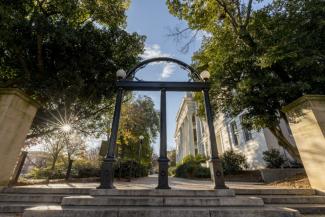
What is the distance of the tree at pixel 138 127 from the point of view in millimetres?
16133

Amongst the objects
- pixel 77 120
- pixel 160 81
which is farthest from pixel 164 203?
pixel 77 120

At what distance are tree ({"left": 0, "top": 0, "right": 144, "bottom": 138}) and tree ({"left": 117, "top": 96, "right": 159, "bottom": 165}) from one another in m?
7.63

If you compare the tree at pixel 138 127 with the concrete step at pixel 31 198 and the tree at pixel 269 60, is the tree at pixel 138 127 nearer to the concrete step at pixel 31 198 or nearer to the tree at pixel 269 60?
the tree at pixel 269 60

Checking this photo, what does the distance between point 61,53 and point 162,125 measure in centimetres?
489

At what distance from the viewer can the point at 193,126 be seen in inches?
1239

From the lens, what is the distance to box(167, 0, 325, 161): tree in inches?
212

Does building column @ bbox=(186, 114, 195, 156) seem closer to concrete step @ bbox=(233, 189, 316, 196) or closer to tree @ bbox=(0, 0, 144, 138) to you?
tree @ bbox=(0, 0, 144, 138)

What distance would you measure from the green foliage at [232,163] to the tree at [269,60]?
4.67 m

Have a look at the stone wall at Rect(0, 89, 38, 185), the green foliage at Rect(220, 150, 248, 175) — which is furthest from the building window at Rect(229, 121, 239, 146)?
the stone wall at Rect(0, 89, 38, 185)

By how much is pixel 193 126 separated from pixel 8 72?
92.3 ft

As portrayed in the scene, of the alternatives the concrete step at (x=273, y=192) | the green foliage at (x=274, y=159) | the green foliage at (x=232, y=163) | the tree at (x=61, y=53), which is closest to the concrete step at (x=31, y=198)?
the tree at (x=61, y=53)

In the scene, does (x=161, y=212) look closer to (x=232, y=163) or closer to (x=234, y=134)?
(x=232, y=163)

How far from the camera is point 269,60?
5.35 metres

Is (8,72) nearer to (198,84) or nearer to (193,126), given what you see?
(198,84)
